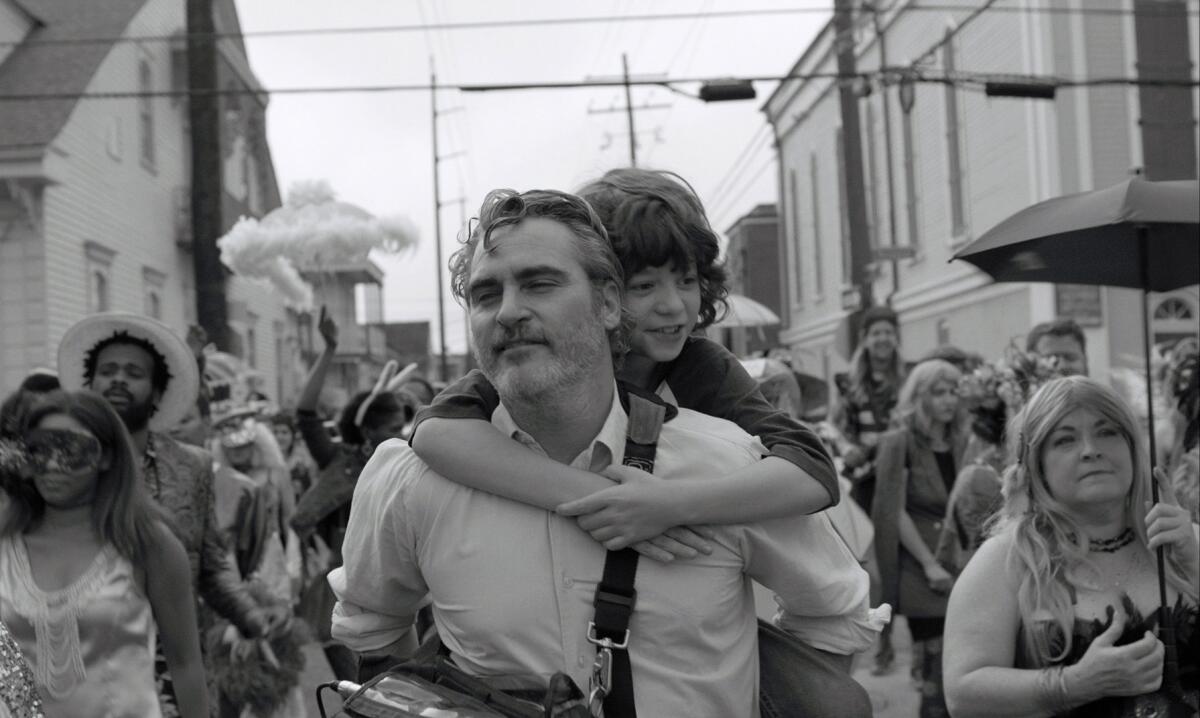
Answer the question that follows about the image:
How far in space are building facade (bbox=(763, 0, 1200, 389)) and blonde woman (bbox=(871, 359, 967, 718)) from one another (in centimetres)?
679

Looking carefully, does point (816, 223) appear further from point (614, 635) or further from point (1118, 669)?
point (614, 635)

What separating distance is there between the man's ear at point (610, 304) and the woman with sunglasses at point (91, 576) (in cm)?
242

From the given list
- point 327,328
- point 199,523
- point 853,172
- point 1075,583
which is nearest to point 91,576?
point 199,523

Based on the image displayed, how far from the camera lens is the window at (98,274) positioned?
24.0 meters

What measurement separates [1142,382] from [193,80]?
39.0 ft

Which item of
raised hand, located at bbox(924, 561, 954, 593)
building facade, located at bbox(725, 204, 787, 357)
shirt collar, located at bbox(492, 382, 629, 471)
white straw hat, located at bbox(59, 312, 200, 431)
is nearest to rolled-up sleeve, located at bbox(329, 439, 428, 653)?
shirt collar, located at bbox(492, 382, 629, 471)

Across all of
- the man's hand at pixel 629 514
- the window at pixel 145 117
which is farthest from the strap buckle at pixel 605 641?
the window at pixel 145 117

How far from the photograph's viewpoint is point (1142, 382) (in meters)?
9.80

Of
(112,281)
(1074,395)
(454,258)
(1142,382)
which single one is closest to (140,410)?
(454,258)

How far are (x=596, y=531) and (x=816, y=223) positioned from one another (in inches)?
1606

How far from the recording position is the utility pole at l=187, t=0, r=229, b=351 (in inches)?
628

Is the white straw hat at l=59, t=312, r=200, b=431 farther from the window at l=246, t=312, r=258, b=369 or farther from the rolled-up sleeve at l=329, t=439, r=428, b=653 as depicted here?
the window at l=246, t=312, r=258, b=369

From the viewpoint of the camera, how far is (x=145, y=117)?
1089 inches

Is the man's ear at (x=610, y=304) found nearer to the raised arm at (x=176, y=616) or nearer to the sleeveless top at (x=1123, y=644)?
the sleeveless top at (x=1123, y=644)
